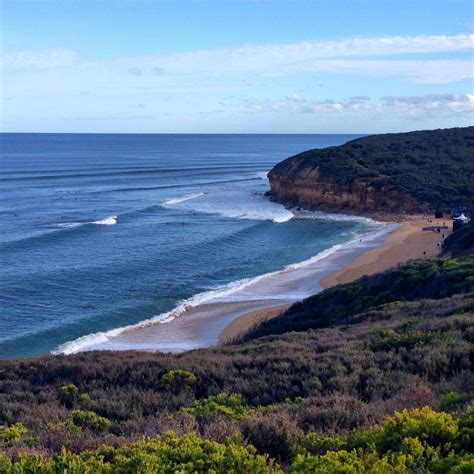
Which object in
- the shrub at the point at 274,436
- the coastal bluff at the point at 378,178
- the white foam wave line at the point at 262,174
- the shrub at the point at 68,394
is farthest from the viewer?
the white foam wave line at the point at 262,174

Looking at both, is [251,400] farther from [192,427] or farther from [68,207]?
[68,207]

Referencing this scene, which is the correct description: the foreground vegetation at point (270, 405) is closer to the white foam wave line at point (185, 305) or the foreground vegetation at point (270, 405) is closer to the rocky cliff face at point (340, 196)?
the white foam wave line at point (185, 305)

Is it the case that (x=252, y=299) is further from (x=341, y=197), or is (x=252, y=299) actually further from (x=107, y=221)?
(x=341, y=197)

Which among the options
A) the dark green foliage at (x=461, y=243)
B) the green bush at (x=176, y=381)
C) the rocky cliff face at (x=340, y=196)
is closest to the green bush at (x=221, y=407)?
the green bush at (x=176, y=381)

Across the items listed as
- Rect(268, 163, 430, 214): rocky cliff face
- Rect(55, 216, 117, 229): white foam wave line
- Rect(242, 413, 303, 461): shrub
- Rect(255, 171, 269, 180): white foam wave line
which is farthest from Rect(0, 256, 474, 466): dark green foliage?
Rect(255, 171, 269, 180): white foam wave line

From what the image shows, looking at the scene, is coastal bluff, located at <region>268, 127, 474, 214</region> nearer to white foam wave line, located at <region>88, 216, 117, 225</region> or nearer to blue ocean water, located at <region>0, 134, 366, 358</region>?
blue ocean water, located at <region>0, 134, 366, 358</region>

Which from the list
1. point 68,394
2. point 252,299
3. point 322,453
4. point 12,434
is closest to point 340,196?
point 252,299
